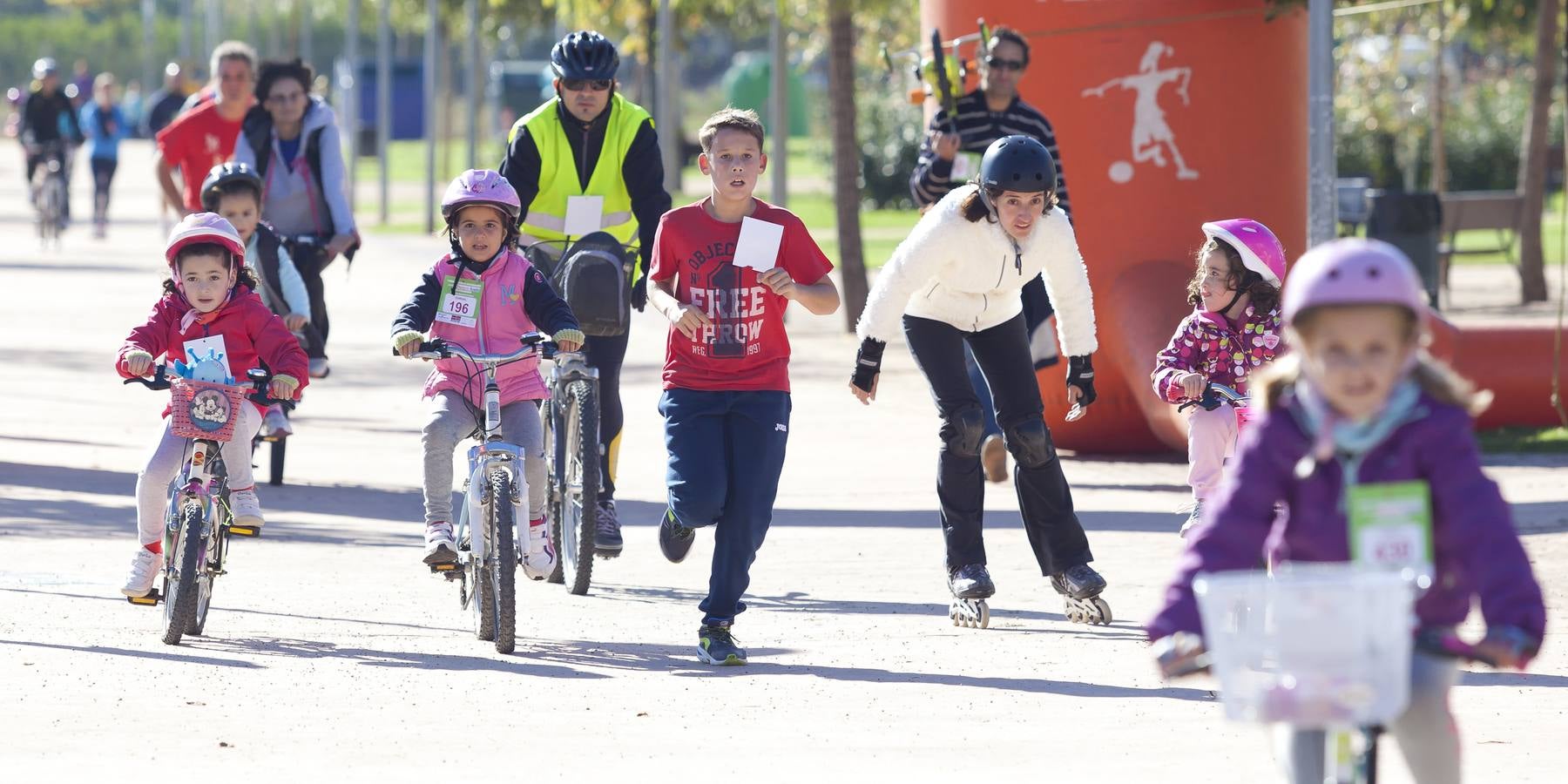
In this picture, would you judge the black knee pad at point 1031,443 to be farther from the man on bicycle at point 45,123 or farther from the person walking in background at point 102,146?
the person walking in background at point 102,146

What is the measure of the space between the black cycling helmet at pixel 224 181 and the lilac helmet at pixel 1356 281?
288 inches

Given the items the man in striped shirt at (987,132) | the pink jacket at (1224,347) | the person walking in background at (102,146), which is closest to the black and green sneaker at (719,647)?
the pink jacket at (1224,347)

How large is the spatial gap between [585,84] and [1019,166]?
199 centimetres

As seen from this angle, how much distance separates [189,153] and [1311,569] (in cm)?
944

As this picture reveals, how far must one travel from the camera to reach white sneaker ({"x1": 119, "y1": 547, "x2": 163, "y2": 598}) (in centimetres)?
801

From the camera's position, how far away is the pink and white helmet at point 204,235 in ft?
26.1

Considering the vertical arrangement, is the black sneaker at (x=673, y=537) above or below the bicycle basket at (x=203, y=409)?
below

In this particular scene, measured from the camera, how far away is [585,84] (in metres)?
9.20

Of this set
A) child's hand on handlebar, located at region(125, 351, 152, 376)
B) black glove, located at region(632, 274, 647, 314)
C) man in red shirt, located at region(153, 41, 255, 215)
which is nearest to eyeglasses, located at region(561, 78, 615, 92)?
black glove, located at region(632, 274, 647, 314)

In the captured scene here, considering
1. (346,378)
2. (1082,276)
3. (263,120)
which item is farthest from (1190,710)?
(346,378)

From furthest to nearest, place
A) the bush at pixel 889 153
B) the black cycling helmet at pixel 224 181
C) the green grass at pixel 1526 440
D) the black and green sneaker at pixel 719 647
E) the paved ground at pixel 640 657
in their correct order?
1. the bush at pixel 889 153
2. the green grass at pixel 1526 440
3. the black cycling helmet at pixel 224 181
4. the black and green sneaker at pixel 719 647
5. the paved ground at pixel 640 657

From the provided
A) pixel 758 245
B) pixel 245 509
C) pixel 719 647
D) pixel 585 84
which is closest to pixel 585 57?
pixel 585 84

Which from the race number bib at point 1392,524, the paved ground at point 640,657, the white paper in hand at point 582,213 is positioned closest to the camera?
the race number bib at point 1392,524

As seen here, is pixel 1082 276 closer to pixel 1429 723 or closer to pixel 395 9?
pixel 1429 723
